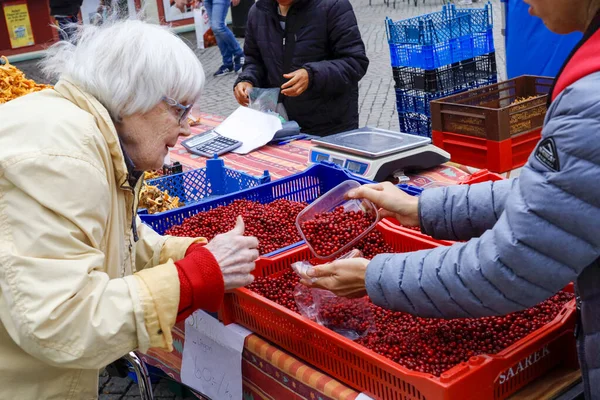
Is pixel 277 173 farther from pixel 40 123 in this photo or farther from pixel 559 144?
pixel 559 144

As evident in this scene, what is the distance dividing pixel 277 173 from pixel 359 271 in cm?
200

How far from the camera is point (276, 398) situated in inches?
80.0

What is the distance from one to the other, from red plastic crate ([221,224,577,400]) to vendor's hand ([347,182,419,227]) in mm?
Answer: 462

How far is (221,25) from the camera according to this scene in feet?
34.6

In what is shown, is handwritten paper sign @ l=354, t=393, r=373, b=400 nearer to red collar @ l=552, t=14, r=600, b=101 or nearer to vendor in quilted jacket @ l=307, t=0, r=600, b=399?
vendor in quilted jacket @ l=307, t=0, r=600, b=399

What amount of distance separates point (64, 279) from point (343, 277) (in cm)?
68

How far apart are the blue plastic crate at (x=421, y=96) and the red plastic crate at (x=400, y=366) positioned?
309cm

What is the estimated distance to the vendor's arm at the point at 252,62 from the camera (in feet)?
14.7

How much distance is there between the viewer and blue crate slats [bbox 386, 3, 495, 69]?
475cm

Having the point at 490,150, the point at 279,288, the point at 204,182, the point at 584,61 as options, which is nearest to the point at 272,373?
the point at 279,288

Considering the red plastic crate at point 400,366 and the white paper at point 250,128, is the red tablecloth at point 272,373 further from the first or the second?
the white paper at point 250,128

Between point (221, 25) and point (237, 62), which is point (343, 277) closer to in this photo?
point (221, 25)

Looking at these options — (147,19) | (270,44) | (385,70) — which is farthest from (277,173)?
(385,70)

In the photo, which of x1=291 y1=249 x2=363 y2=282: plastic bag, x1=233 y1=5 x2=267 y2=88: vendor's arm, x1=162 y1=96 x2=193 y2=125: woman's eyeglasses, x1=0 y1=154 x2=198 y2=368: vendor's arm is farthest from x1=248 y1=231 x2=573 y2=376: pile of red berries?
x1=233 y1=5 x2=267 y2=88: vendor's arm
